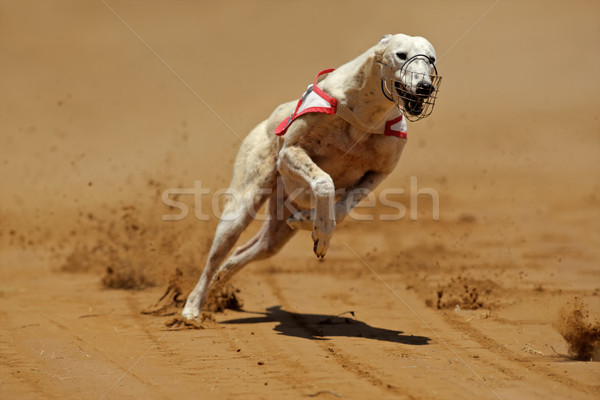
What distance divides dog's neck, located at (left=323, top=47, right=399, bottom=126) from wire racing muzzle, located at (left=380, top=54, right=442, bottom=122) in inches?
10.8

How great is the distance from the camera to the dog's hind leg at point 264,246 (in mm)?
6516

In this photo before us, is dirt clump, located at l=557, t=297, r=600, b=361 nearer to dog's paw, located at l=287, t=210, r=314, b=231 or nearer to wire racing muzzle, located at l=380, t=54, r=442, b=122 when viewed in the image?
wire racing muzzle, located at l=380, t=54, r=442, b=122

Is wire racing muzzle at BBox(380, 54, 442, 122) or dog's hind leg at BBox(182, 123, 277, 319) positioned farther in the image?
dog's hind leg at BBox(182, 123, 277, 319)

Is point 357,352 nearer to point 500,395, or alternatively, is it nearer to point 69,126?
point 500,395

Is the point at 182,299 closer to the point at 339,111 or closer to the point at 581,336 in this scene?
the point at 339,111

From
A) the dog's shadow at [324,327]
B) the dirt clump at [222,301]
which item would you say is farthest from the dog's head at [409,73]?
→ the dirt clump at [222,301]

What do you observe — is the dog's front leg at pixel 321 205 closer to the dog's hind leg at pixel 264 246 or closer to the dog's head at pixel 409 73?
the dog's head at pixel 409 73

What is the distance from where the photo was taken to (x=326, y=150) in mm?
5727

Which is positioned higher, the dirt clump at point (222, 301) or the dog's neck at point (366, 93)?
the dog's neck at point (366, 93)

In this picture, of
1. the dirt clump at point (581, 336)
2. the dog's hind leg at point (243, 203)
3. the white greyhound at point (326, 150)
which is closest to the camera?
the dirt clump at point (581, 336)

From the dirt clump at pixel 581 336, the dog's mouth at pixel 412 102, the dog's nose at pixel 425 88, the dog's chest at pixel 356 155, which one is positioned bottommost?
the dirt clump at pixel 581 336

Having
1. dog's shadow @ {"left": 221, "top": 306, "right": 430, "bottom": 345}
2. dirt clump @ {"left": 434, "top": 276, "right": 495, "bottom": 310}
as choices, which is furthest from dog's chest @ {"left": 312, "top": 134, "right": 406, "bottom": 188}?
dirt clump @ {"left": 434, "top": 276, "right": 495, "bottom": 310}

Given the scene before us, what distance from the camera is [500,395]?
378cm

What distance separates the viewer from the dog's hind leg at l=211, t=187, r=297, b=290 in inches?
257
